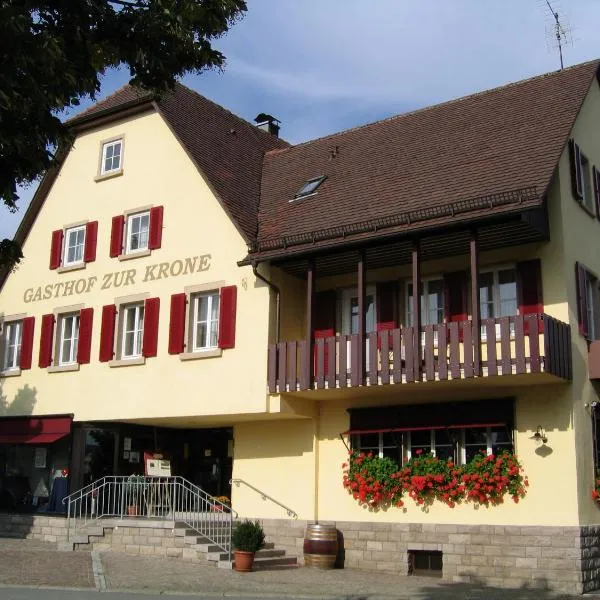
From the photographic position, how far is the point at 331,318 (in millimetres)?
19109

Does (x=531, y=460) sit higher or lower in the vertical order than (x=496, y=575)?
higher

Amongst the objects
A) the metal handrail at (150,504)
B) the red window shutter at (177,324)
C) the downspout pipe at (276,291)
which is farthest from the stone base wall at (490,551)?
the red window shutter at (177,324)

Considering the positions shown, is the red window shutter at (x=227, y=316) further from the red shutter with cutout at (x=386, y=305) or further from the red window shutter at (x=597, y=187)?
the red window shutter at (x=597, y=187)

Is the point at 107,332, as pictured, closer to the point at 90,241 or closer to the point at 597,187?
the point at 90,241

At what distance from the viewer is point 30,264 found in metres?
23.8

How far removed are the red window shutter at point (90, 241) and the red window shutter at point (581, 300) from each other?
11869 millimetres

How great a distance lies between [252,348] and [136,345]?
383 centimetres

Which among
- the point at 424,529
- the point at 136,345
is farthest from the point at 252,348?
the point at 424,529

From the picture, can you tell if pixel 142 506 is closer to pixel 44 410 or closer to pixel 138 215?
pixel 44 410

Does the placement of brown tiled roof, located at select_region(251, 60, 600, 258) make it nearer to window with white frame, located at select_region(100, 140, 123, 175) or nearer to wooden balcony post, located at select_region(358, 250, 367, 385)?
wooden balcony post, located at select_region(358, 250, 367, 385)

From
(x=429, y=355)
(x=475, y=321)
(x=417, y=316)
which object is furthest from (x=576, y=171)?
(x=429, y=355)

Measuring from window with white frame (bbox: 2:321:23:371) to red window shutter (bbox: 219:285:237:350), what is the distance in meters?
7.18

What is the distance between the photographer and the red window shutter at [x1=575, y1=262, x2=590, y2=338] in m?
16.8

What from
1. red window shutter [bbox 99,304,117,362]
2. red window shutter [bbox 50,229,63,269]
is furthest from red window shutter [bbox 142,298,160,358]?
red window shutter [bbox 50,229,63,269]
